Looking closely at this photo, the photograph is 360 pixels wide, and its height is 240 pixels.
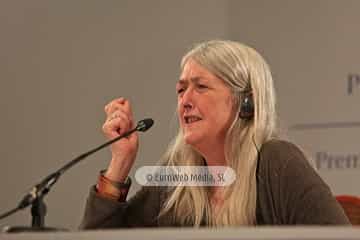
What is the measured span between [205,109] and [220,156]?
0.11m

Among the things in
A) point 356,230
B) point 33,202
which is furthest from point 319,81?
point 356,230

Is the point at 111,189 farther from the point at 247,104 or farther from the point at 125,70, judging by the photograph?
the point at 125,70

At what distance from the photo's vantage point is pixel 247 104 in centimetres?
182

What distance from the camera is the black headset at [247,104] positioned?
1.82 metres

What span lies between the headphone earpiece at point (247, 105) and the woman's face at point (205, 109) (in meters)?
0.03

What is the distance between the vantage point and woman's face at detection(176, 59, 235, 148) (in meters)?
1.84

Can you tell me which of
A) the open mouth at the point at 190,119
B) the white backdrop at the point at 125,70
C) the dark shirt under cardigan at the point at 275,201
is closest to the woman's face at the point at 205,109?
the open mouth at the point at 190,119

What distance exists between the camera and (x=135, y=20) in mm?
2859

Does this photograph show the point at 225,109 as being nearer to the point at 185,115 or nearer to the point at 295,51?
the point at 185,115

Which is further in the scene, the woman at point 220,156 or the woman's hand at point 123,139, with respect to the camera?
the woman's hand at point 123,139

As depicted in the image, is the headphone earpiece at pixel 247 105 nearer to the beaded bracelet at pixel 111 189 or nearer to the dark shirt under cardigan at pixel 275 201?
the dark shirt under cardigan at pixel 275 201

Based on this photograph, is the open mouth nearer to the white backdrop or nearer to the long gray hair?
the long gray hair

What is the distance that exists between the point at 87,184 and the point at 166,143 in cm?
31

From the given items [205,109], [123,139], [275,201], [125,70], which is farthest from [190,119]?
[125,70]
